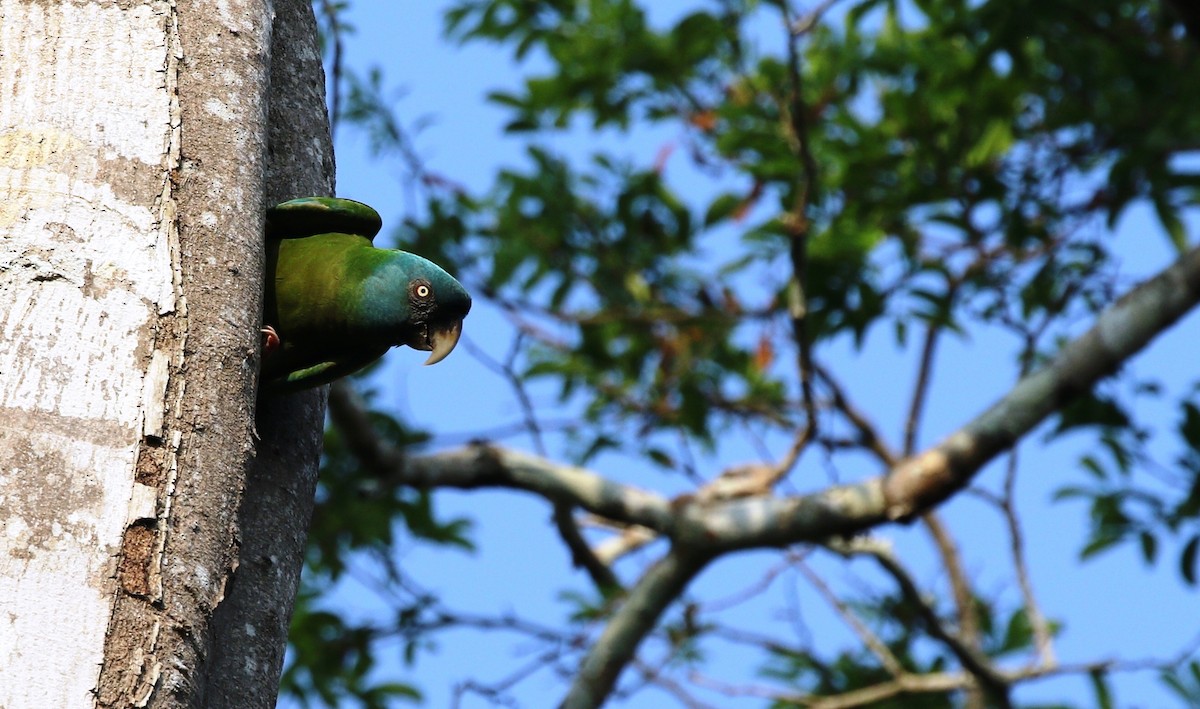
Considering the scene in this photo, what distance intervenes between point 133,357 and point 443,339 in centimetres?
118

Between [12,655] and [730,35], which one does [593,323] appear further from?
[12,655]

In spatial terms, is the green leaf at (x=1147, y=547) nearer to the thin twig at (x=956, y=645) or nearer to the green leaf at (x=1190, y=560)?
the green leaf at (x=1190, y=560)

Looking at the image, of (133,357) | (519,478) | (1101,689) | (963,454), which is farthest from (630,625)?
(133,357)

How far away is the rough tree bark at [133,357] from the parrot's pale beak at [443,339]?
26.7 inches

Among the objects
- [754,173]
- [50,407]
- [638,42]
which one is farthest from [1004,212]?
[50,407]

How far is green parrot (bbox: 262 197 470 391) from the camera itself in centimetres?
260

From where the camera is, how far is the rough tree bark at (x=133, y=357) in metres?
1.51

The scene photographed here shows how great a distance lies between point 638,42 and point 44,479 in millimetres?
5137

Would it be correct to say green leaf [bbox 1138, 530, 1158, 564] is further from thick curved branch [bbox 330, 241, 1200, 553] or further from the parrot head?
the parrot head

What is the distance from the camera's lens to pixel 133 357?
1662 millimetres

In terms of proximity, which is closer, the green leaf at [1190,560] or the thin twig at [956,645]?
the green leaf at [1190,560]

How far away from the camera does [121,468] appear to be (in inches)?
62.4

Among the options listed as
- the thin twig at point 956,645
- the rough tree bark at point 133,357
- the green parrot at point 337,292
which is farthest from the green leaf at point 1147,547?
the rough tree bark at point 133,357

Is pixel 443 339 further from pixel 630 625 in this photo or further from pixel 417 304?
pixel 630 625
